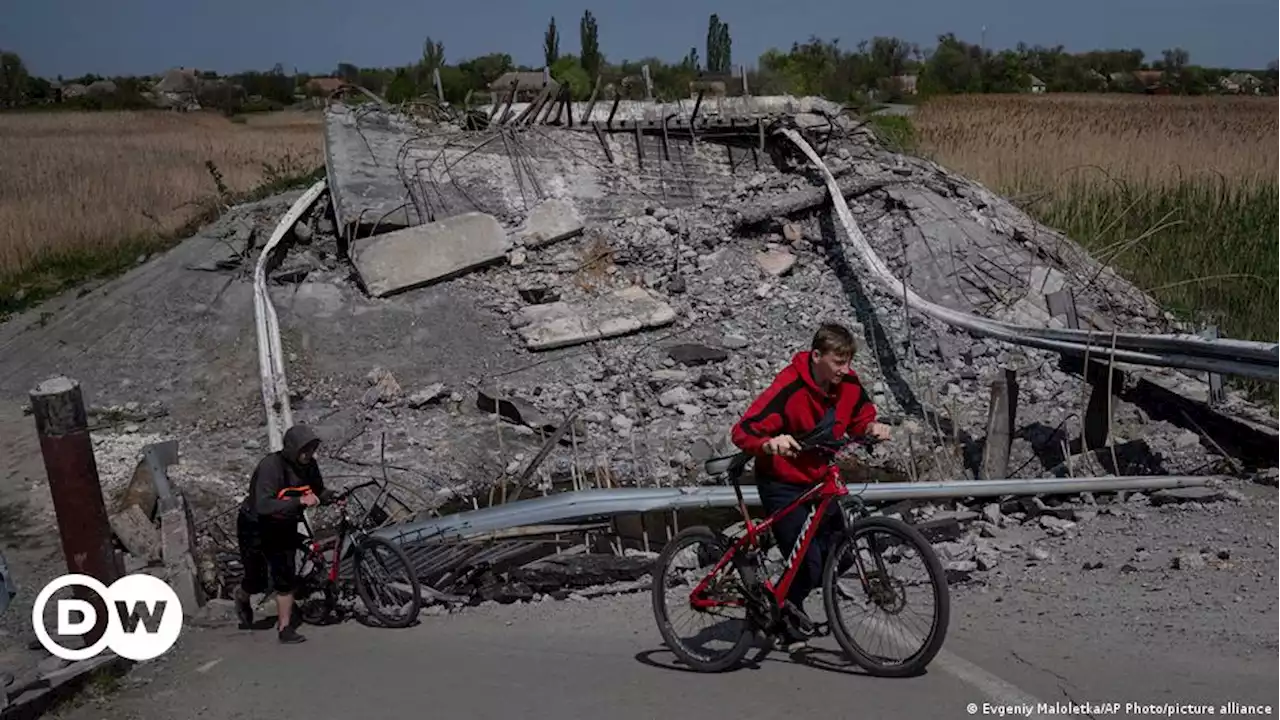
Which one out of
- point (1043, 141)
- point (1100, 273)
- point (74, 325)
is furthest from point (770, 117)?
point (74, 325)

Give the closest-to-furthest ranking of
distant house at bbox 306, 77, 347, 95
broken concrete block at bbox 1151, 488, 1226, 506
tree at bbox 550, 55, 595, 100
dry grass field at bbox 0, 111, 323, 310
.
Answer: broken concrete block at bbox 1151, 488, 1226, 506 < dry grass field at bbox 0, 111, 323, 310 < tree at bbox 550, 55, 595, 100 < distant house at bbox 306, 77, 347, 95

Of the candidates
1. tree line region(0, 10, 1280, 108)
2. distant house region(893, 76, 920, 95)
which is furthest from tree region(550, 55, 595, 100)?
distant house region(893, 76, 920, 95)

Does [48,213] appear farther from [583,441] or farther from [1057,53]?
[1057,53]

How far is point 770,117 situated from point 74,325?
8424 mm

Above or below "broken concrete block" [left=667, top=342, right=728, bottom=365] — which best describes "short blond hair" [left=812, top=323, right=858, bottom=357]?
above

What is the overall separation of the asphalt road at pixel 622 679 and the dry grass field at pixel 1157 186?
5.68 meters

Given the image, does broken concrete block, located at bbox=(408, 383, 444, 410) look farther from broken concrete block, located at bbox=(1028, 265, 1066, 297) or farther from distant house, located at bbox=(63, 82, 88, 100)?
distant house, located at bbox=(63, 82, 88, 100)

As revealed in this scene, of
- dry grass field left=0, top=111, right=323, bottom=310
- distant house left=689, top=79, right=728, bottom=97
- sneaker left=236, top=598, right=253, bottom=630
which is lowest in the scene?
sneaker left=236, top=598, right=253, bottom=630

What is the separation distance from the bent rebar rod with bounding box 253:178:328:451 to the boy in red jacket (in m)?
5.21

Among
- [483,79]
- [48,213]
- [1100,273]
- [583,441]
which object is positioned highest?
[483,79]

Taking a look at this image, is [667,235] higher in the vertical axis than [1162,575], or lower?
higher

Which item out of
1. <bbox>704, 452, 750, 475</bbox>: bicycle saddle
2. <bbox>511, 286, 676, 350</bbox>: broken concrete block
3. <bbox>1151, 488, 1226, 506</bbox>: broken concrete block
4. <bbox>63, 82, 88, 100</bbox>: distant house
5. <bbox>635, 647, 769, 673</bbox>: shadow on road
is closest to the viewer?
<bbox>704, 452, 750, 475</bbox>: bicycle saddle

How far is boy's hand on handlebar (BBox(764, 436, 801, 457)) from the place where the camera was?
4562 mm

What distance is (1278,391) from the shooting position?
876 centimetres
